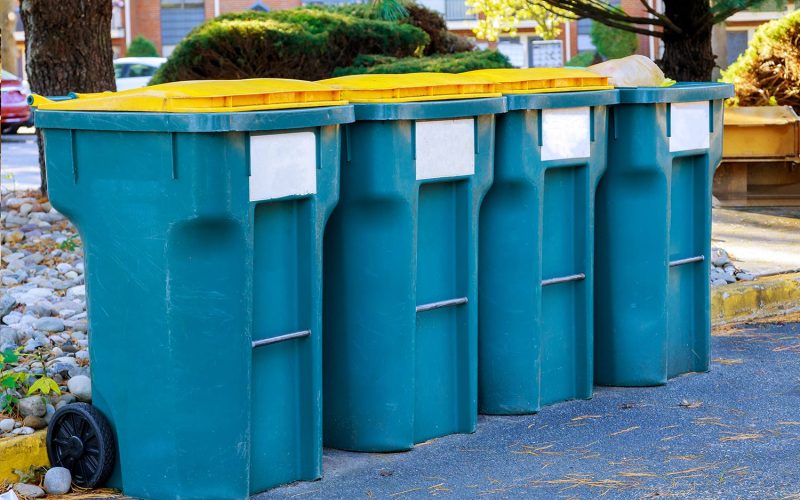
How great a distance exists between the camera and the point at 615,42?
133ft

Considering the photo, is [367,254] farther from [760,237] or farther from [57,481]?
[760,237]

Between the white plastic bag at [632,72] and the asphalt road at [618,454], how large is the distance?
4.59ft

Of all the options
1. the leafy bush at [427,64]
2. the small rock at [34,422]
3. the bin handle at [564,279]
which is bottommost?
the small rock at [34,422]

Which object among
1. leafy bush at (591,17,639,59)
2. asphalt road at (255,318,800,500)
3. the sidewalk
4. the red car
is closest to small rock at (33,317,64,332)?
asphalt road at (255,318,800,500)

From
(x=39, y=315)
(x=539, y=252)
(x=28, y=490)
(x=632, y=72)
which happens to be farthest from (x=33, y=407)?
(x=632, y=72)

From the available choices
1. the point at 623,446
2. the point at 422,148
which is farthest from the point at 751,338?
the point at 422,148

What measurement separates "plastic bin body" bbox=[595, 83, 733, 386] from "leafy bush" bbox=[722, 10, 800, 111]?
6.96m

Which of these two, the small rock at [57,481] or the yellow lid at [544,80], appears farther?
the yellow lid at [544,80]

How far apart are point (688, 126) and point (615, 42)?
35472 millimetres

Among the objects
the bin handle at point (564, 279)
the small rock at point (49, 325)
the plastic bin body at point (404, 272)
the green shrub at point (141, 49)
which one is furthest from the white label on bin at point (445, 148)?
the green shrub at point (141, 49)

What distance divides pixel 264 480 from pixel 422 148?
1331 mm

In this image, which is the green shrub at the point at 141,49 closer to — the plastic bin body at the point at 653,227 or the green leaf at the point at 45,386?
the plastic bin body at the point at 653,227

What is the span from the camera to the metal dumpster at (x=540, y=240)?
5305mm

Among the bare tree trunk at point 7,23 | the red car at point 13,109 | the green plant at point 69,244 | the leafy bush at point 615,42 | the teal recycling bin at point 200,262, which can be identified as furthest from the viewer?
the leafy bush at point 615,42
